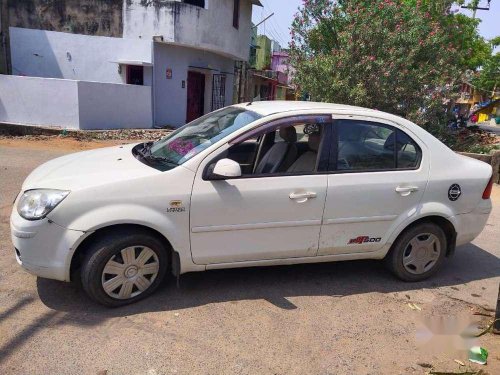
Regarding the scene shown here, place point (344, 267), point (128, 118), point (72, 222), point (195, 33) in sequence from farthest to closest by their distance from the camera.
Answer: point (195, 33) < point (128, 118) < point (344, 267) < point (72, 222)

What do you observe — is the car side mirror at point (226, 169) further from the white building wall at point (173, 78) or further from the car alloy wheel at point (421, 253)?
the white building wall at point (173, 78)

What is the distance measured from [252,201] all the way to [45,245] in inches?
61.4

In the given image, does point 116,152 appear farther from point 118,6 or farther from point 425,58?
point 118,6

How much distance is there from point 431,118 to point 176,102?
383 inches

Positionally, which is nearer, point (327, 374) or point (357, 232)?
point (327, 374)

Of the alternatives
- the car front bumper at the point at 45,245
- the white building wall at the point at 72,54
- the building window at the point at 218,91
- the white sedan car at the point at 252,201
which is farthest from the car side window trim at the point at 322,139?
the building window at the point at 218,91

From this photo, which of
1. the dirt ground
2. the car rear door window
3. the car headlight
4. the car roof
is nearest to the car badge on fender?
the car rear door window

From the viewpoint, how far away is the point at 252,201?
3.56 meters

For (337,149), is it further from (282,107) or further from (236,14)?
(236,14)

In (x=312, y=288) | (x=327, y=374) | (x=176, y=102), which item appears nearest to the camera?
(x=327, y=374)

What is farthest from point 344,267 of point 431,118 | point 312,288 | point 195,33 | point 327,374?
point 195,33

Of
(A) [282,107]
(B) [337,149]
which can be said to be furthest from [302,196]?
(A) [282,107]

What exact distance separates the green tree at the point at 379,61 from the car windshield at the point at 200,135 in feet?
23.5

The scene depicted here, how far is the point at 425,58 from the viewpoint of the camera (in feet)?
38.2
